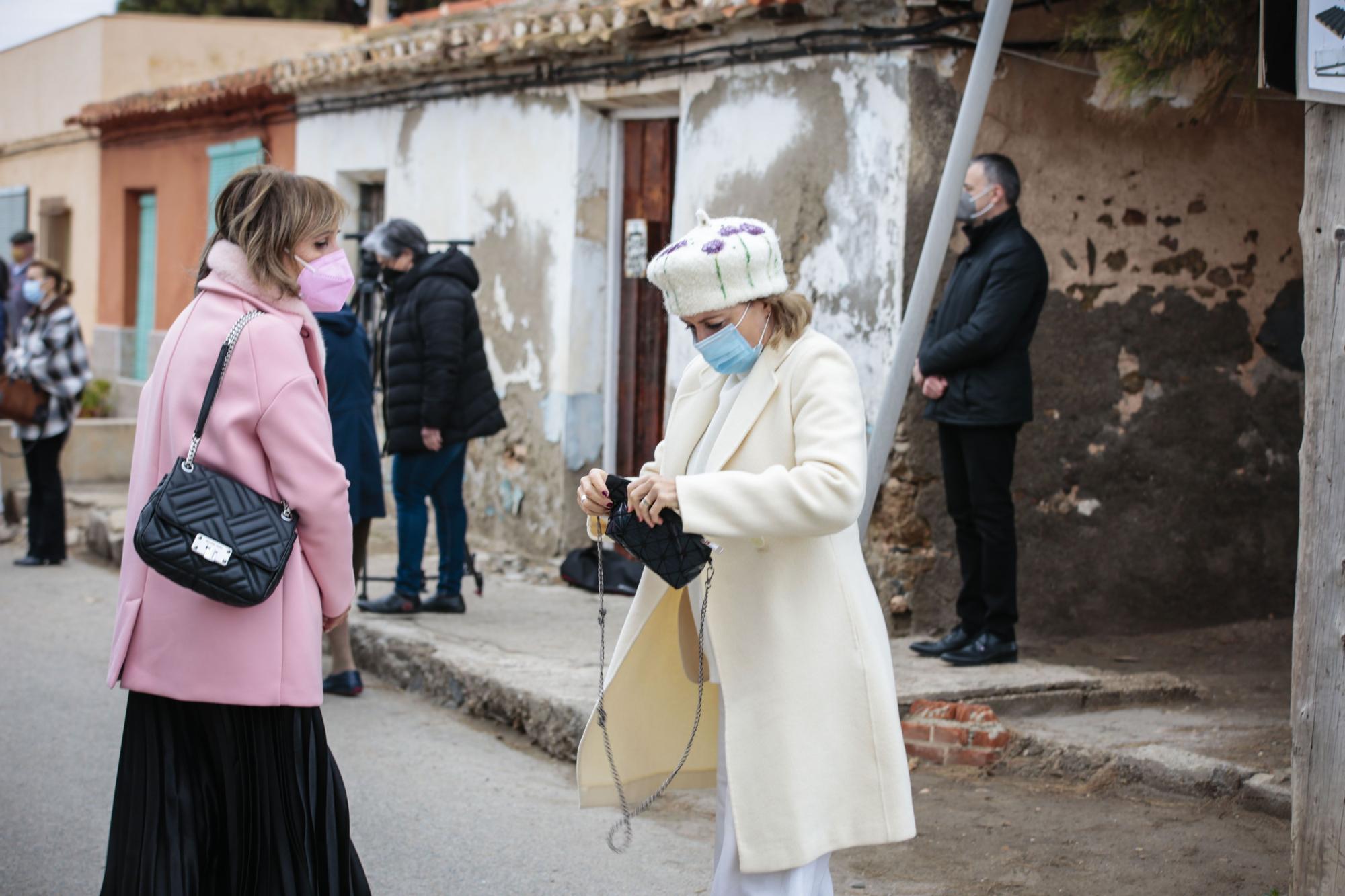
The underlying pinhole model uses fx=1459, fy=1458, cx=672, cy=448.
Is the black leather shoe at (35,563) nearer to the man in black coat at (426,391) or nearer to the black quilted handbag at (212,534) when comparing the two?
the man in black coat at (426,391)

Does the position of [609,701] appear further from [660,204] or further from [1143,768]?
[660,204]

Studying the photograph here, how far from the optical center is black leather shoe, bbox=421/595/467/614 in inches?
278

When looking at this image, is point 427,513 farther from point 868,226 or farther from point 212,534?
point 212,534

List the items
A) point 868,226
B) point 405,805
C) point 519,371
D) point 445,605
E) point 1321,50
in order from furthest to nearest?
1. point 519,371
2. point 445,605
3. point 868,226
4. point 405,805
5. point 1321,50

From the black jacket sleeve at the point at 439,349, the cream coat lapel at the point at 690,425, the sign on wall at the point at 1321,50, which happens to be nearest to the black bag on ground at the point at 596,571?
the black jacket sleeve at the point at 439,349

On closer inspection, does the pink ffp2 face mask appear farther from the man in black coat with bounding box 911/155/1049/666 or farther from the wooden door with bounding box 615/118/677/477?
the wooden door with bounding box 615/118/677/477

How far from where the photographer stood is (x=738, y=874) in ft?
10.2

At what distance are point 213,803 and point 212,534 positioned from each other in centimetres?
64

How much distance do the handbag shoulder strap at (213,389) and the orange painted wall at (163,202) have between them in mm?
9451

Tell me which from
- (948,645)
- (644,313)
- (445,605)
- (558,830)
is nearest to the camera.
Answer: (558,830)

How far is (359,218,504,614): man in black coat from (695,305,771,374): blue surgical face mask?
3767mm

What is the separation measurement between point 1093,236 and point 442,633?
3.49 metres

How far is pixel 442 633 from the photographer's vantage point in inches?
259

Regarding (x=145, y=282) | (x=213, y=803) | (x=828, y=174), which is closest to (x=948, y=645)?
(x=828, y=174)
